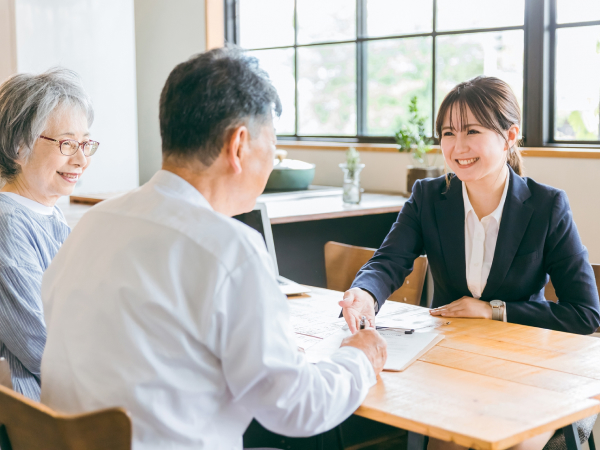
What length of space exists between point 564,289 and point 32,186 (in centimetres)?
146

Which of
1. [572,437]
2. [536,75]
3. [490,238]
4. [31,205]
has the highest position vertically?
[536,75]

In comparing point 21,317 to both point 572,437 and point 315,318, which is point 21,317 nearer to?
point 315,318

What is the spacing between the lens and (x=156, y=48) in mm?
5414

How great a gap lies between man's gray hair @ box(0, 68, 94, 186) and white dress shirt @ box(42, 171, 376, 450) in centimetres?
71

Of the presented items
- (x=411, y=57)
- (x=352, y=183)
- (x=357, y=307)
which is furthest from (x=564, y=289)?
(x=411, y=57)

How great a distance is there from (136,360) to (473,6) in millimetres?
3653

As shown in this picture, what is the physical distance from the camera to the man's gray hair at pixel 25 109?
1598 millimetres

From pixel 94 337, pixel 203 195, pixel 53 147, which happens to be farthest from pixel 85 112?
pixel 94 337

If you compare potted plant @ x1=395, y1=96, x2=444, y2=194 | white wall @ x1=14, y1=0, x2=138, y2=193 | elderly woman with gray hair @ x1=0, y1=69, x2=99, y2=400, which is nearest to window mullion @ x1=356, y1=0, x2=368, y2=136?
potted plant @ x1=395, y1=96, x2=444, y2=194

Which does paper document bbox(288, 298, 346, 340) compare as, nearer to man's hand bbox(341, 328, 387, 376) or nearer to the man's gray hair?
man's hand bbox(341, 328, 387, 376)

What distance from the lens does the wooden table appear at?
1104 millimetres

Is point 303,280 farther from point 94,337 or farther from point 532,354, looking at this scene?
point 94,337

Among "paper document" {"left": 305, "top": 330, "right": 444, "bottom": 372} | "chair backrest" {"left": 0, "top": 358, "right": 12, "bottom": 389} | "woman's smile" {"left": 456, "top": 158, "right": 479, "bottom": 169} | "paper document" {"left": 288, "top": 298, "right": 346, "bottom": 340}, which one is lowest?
"paper document" {"left": 288, "top": 298, "right": 346, "bottom": 340}

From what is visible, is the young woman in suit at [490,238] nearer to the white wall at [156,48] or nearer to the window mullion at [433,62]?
the window mullion at [433,62]
